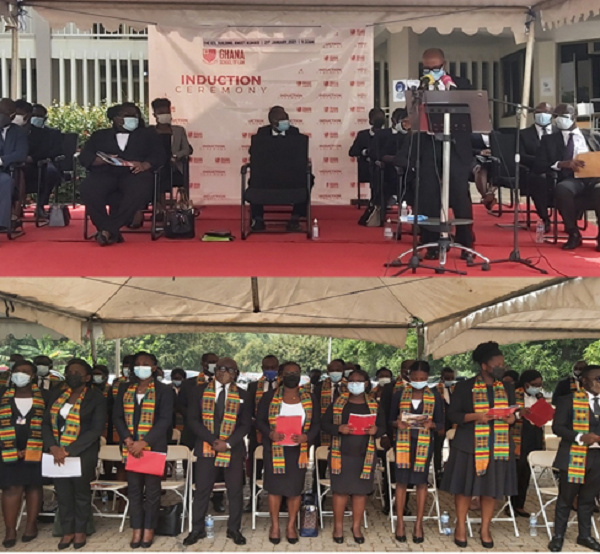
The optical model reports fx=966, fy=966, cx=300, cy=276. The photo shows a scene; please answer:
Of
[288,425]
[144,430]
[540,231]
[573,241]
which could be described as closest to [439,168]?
[573,241]

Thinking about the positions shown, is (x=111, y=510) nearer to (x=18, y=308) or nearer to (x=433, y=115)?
(x=18, y=308)

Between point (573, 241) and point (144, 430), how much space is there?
3.82 metres

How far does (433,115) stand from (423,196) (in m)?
0.88

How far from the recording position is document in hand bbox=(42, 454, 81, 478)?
7367mm

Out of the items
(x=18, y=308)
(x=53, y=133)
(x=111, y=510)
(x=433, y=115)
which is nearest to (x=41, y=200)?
(x=53, y=133)

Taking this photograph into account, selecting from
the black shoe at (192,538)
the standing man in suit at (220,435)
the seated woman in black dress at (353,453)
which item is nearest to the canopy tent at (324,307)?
the seated woman in black dress at (353,453)

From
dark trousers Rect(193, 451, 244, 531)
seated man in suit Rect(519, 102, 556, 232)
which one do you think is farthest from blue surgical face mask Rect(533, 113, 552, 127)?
dark trousers Rect(193, 451, 244, 531)

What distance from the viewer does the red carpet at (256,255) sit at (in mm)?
6992

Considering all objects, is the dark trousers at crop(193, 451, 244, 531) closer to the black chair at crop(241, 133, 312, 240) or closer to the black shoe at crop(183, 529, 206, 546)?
the black shoe at crop(183, 529, 206, 546)

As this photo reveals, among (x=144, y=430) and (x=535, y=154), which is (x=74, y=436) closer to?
(x=144, y=430)

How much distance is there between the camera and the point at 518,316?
9.83 m

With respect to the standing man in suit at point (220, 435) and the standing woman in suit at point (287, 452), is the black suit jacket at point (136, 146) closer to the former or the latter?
the standing man in suit at point (220, 435)

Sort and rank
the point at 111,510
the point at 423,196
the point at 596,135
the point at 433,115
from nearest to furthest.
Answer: the point at 433,115
the point at 423,196
the point at 111,510
the point at 596,135

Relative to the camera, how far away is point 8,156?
27.7ft
